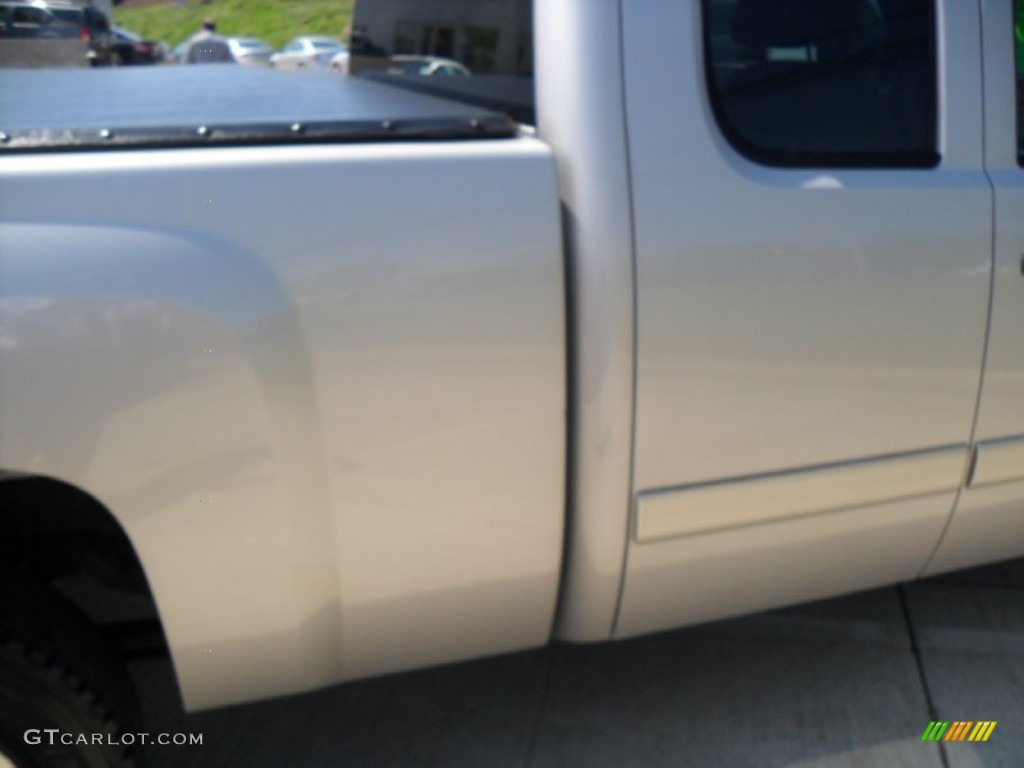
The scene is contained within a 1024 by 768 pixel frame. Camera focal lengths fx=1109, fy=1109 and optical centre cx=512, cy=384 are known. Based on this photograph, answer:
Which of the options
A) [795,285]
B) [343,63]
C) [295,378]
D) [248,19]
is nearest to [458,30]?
[795,285]

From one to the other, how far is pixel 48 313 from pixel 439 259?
65 centimetres

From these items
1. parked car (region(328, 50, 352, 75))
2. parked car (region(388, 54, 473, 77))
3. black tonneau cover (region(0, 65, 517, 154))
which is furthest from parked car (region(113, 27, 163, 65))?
black tonneau cover (region(0, 65, 517, 154))

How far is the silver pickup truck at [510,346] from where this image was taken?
184 centimetres

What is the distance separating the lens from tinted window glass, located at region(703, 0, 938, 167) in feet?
7.36

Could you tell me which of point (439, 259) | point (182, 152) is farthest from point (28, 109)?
point (439, 259)

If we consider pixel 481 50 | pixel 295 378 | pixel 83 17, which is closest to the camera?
pixel 295 378

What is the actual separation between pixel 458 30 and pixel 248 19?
4456cm

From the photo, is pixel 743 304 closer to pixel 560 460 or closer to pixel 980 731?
pixel 560 460

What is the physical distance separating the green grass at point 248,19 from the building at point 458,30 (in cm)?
3569

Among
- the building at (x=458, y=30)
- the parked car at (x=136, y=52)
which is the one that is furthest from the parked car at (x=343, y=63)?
the parked car at (x=136, y=52)

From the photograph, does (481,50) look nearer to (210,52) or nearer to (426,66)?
(426,66)

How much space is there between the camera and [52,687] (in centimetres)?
195

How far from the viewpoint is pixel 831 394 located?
2.30m
